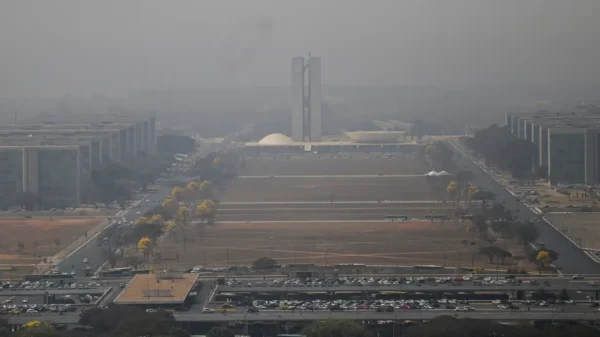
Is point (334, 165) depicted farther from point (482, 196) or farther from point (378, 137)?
point (482, 196)

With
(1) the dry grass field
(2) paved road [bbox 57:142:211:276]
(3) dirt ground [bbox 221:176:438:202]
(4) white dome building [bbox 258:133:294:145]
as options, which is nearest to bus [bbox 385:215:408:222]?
(1) the dry grass field

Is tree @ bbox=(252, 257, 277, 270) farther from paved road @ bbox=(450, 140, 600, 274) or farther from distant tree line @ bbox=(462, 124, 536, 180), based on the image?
distant tree line @ bbox=(462, 124, 536, 180)

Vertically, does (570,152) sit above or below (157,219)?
above

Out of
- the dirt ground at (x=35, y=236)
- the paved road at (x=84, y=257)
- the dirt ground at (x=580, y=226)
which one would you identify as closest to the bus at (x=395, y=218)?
the dirt ground at (x=580, y=226)

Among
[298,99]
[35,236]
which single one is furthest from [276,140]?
[35,236]

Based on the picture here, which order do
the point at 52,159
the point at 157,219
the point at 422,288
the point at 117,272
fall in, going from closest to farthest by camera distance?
the point at 422,288 < the point at 117,272 < the point at 157,219 < the point at 52,159

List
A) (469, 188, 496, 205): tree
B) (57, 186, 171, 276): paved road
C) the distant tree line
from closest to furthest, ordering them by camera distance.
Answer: (57, 186, 171, 276): paved road
(469, 188, 496, 205): tree
the distant tree line
